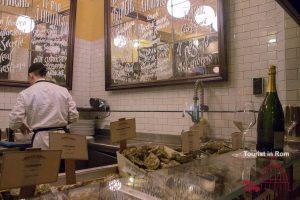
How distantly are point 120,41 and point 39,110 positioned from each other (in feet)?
4.58

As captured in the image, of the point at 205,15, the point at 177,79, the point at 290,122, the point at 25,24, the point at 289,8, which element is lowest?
the point at 290,122

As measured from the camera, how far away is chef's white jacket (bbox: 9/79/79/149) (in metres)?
2.31

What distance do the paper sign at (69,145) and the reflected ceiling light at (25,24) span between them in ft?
8.80

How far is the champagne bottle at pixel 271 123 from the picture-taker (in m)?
1.22

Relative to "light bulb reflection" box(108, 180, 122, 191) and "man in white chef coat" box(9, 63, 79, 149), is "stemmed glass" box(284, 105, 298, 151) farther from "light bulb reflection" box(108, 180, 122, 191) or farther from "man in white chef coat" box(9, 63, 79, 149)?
"man in white chef coat" box(9, 63, 79, 149)

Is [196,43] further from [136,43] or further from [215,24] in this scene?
[136,43]

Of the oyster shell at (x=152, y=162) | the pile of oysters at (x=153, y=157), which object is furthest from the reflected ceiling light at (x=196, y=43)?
the oyster shell at (x=152, y=162)

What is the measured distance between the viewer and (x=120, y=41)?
11.0ft

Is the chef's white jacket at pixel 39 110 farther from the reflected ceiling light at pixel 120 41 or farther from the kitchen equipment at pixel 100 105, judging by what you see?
the reflected ceiling light at pixel 120 41

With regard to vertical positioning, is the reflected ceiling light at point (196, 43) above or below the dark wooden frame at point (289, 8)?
above

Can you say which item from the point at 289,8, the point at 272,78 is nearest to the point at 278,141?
the point at 272,78

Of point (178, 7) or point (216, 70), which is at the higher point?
point (178, 7)

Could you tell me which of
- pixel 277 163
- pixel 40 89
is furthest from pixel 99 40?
pixel 277 163

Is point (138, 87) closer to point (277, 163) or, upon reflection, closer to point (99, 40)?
point (99, 40)
